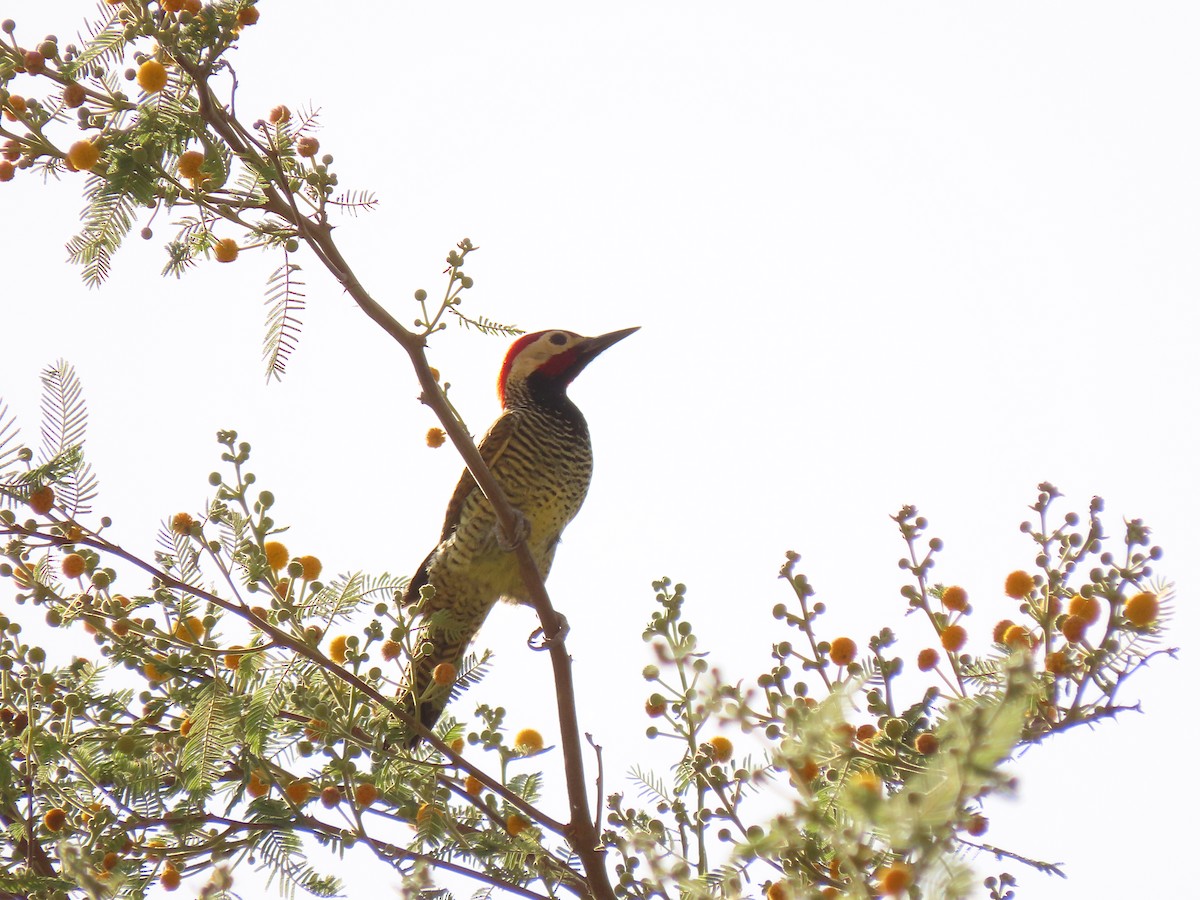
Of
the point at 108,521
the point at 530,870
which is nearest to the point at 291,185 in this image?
the point at 108,521

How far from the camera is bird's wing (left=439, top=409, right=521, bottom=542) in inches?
229

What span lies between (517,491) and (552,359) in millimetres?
973

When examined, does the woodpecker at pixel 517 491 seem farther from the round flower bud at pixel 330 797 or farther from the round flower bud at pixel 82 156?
the round flower bud at pixel 82 156

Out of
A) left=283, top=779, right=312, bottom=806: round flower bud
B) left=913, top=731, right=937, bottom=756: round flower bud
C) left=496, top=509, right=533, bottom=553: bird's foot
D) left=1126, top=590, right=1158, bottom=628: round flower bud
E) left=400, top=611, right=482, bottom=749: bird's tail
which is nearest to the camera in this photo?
left=1126, top=590, right=1158, bottom=628: round flower bud

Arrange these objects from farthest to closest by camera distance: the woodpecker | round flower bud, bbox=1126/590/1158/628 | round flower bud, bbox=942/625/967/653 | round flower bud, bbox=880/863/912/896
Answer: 1. the woodpecker
2. round flower bud, bbox=942/625/967/653
3. round flower bud, bbox=1126/590/1158/628
4. round flower bud, bbox=880/863/912/896

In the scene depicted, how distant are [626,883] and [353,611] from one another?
1.03m

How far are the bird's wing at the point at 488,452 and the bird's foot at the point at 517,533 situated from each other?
1.16 ft

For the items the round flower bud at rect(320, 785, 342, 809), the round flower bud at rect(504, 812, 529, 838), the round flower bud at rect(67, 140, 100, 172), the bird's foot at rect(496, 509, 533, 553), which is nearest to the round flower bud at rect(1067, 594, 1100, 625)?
the round flower bud at rect(504, 812, 529, 838)

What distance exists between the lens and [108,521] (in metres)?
3.24

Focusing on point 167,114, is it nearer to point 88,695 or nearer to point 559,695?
point 88,695

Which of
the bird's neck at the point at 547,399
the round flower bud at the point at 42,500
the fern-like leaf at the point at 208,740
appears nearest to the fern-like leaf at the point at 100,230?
the round flower bud at the point at 42,500

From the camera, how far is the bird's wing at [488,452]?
5.82 m

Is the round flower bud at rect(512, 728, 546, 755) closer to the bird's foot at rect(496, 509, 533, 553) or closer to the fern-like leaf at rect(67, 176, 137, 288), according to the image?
the bird's foot at rect(496, 509, 533, 553)

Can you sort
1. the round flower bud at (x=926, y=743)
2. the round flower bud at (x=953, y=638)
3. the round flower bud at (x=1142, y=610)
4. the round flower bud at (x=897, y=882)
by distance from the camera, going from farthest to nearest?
the round flower bud at (x=953, y=638) < the round flower bud at (x=926, y=743) < the round flower bud at (x=1142, y=610) < the round flower bud at (x=897, y=882)
